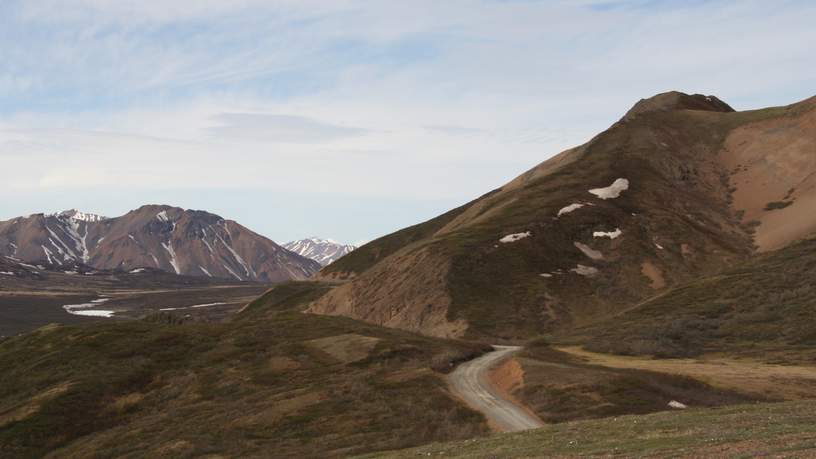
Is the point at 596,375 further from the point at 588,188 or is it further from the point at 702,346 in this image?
the point at 588,188

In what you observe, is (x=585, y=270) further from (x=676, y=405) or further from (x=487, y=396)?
(x=676, y=405)

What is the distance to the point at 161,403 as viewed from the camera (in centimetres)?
6625

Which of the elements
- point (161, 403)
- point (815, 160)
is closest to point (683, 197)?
point (815, 160)

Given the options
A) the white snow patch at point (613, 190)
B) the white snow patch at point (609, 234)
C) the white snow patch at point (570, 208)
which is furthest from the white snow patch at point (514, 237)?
the white snow patch at point (613, 190)

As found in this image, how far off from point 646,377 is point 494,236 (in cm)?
7785

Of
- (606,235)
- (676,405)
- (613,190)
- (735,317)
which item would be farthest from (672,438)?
(613,190)

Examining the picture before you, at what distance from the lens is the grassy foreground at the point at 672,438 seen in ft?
82.2

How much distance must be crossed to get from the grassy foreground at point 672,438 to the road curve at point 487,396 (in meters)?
9.04

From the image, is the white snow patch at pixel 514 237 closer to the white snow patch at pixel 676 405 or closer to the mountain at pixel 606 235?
the mountain at pixel 606 235

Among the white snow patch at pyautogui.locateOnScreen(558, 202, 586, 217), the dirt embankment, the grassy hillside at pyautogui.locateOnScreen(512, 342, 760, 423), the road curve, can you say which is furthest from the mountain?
the grassy hillside at pyautogui.locateOnScreen(512, 342, 760, 423)

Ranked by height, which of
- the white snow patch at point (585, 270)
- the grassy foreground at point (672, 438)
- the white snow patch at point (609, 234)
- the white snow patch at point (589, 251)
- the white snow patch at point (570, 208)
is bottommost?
the grassy foreground at point (672, 438)

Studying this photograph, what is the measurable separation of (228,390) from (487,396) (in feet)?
86.2

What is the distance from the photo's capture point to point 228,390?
67.2m

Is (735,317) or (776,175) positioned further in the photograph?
(776,175)
